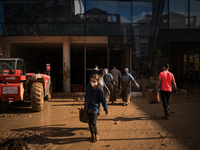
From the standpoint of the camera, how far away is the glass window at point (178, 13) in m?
13.4

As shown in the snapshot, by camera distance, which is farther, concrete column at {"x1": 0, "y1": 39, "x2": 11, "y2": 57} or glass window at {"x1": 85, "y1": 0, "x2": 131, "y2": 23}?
concrete column at {"x1": 0, "y1": 39, "x2": 11, "y2": 57}

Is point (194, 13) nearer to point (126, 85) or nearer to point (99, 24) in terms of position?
point (99, 24)

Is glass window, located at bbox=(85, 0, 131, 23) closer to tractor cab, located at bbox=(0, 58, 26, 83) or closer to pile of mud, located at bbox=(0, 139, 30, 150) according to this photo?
tractor cab, located at bbox=(0, 58, 26, 83)

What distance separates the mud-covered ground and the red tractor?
2.11 ft

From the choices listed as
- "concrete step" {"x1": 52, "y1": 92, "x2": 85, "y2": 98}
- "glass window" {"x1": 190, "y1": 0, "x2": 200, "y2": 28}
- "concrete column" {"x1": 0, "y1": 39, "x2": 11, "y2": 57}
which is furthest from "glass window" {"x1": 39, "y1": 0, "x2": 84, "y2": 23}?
"glass window" {"x1": 190, "y1": 0, "x2": 200, "y2": 28}

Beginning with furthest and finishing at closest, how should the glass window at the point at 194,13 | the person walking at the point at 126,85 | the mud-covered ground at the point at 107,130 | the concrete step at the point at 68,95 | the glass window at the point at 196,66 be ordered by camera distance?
the glass window at the point at 196,66
the glass window at the point at 194,13
the concrete step at the point at 68,95
the person walking at the point at 126,85
the mud-covered ground at the point at 107,130

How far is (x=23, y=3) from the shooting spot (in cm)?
1215

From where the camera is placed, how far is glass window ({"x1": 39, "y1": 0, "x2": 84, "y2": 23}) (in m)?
12.0

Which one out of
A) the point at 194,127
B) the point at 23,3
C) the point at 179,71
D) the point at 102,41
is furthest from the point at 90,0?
the point at 179,71

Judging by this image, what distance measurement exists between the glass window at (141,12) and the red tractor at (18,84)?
7.09 metres

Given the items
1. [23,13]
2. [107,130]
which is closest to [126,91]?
[107,130]

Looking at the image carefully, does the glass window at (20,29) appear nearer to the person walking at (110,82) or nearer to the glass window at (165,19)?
the person walking at (110,82)

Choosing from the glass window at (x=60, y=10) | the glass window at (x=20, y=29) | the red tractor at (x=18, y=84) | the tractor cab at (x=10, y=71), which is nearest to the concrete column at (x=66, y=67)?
the glass window at (x=60, y=10)

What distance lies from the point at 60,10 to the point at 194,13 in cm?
895
